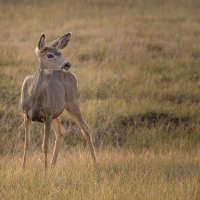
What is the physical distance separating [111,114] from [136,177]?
4.06 meters

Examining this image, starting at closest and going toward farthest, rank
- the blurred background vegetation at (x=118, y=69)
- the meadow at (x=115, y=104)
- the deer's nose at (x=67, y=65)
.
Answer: the meadow at (x=115, y=104) < the deer's nose at (x=67, y=65) < the blurred background vegetation at (x=118, y=69)

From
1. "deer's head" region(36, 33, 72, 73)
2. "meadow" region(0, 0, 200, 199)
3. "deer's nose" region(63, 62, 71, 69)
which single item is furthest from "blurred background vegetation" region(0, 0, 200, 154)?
"deer's nose" region(63, 62, 71, 69)

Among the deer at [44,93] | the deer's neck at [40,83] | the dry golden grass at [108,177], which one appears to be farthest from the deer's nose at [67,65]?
the dry golden grass at [108,177]

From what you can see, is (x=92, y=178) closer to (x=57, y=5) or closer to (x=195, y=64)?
(x=195, y=64)

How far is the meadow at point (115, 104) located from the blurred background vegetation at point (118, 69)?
23 millimetres

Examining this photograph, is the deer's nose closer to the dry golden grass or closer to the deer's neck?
the deer's neck

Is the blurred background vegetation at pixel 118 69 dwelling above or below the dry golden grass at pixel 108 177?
below

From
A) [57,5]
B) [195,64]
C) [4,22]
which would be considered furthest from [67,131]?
[57,5]

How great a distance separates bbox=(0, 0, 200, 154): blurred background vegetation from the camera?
11.6 metres

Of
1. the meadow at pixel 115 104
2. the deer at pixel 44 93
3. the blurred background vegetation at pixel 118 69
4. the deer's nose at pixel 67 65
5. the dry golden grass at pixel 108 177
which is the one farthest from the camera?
the blurred background vegetation at pixel 118 69

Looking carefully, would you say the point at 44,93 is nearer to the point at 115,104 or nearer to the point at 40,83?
the point at 40,83

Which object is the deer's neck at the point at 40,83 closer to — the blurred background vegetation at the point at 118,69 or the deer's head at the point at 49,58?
the deer's head at the point at 49,58

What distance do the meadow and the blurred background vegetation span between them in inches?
0.9

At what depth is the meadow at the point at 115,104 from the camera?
7.86 meters
